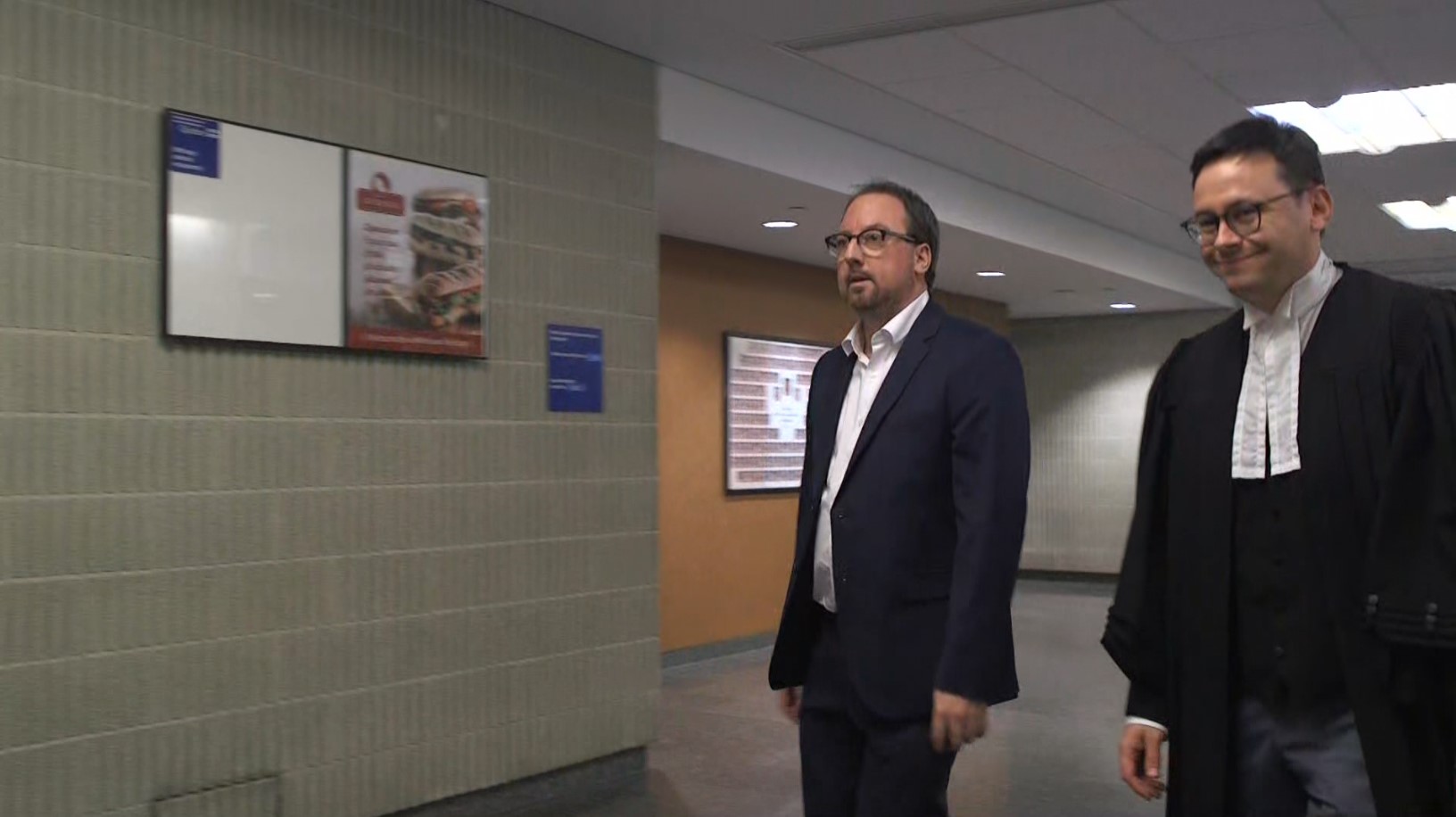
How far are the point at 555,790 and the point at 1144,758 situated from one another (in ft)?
10.3

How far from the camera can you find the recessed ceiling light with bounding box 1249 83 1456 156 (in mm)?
5832

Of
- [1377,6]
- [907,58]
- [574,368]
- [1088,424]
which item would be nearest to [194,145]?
[574,368]

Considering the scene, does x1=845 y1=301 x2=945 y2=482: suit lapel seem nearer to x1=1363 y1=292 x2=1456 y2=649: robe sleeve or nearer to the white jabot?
the white jabot

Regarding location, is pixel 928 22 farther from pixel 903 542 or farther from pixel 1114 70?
pixel 903 542

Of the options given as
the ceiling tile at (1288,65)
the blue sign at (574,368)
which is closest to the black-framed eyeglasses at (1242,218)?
the blue sign at (574,368)

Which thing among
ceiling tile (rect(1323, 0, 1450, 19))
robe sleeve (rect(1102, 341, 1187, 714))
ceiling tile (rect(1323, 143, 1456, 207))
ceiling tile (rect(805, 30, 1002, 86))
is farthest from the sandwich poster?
ceiling tile (rect(1323, 143, 1456, 207))

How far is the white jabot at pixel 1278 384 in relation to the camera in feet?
6.01

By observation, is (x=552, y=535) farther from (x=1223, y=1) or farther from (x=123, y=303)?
(x=1223, y=1)

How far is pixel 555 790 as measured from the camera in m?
4.73

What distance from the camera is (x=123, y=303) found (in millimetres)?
3422

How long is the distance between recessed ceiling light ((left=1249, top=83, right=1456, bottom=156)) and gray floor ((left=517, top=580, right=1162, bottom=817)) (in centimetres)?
293

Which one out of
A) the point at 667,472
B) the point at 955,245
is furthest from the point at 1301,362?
the point at 955,245

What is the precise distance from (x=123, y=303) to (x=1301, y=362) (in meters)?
2.90

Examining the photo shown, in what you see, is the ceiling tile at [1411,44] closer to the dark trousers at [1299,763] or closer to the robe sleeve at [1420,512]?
the robe sleeve at [1420,512]
